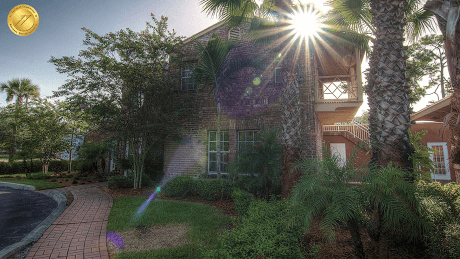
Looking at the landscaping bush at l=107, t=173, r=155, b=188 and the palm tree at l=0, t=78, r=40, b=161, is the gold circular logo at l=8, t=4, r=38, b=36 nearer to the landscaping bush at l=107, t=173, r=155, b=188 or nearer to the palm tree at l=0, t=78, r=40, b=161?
the landscaping bush at l=107, t=173, r=155, b=188

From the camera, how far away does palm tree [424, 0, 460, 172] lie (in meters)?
3.61

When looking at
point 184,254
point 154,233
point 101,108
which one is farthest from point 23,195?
point 184,254

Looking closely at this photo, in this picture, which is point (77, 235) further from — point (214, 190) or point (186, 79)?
point (186, 79)

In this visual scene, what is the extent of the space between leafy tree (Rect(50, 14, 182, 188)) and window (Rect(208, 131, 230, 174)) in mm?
1988

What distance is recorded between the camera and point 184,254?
3.54m

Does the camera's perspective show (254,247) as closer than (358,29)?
Yes

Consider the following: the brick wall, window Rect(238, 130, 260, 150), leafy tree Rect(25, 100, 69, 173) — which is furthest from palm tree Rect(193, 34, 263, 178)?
leafy tree Rect(25, 100, 69, 173)

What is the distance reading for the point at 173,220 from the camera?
522 cm

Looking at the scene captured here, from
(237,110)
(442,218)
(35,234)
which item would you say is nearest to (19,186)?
(35,234)

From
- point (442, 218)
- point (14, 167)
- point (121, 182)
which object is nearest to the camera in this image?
point (442, 218)

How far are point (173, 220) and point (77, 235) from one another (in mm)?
1812

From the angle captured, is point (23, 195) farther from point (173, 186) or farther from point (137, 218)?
point (137, 218)

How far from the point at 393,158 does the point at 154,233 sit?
436 cm

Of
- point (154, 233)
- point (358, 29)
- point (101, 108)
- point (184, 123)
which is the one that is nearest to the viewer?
point (154, 233)
